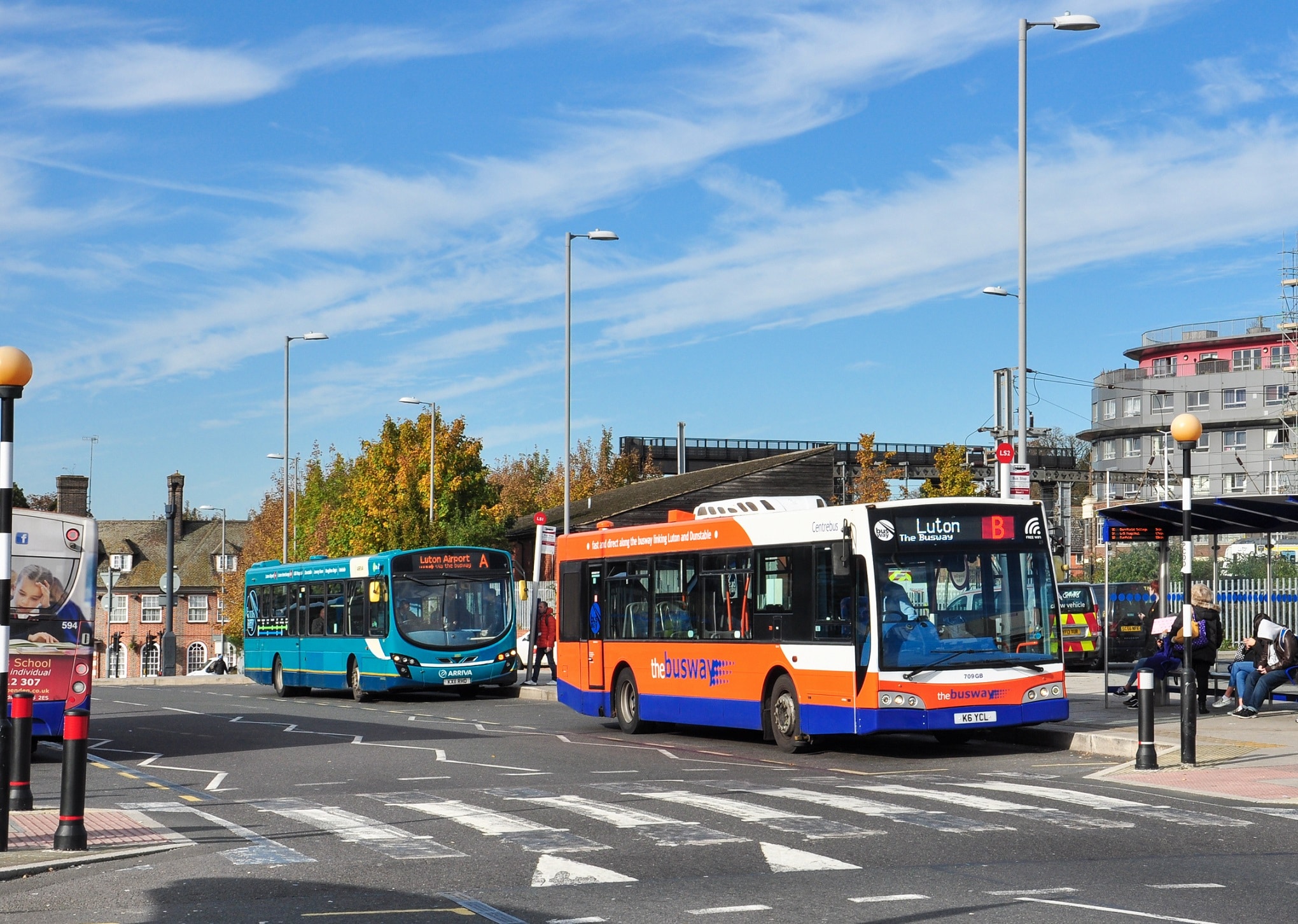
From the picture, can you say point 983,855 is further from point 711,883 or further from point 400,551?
point 400,551

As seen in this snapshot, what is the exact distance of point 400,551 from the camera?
30.0 metres

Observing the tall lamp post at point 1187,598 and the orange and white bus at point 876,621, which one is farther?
the orange and white bus at point 876,621

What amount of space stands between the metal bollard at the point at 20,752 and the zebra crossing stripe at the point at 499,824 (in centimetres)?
279

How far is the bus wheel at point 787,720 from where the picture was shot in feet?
58.6

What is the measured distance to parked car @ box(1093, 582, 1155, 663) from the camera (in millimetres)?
36344

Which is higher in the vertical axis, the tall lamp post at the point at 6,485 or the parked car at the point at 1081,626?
the tall lamp post at the point at 6,485

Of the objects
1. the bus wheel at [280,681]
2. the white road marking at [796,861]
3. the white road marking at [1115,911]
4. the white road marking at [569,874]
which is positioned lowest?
the bus wheel at [280,681]

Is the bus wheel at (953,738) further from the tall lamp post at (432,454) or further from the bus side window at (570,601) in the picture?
the tall lamp post at (432,454)

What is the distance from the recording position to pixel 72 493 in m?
67.6

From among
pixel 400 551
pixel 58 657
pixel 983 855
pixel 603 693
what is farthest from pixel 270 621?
pixel 983 855

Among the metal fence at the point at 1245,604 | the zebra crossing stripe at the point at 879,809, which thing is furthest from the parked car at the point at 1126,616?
the zebra crossing stripe at the point at 879,809

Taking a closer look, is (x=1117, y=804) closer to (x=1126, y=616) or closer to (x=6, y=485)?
(x=6, y=485)

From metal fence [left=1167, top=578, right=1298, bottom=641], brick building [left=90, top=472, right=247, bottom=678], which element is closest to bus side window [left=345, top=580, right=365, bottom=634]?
metal fence [left=1167, top=578, right=1298, bottom=641]

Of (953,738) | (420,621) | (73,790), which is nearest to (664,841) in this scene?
(73,790)
